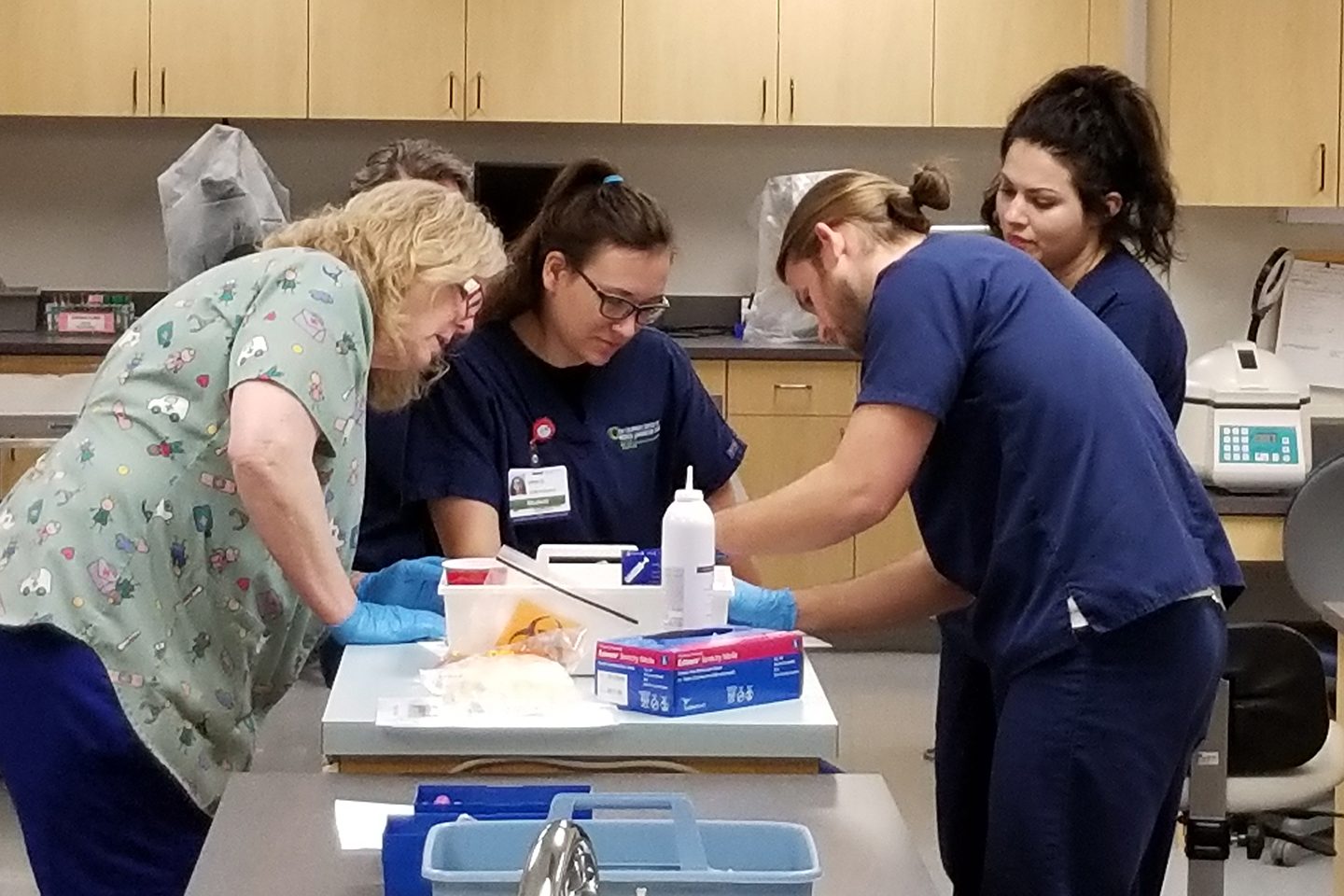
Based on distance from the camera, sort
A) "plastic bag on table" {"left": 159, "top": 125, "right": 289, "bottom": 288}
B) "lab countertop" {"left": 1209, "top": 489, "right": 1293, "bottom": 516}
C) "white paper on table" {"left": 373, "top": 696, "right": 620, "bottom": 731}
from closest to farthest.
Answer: "white paper on table" {"left": 373, "top": 696, "right": 620, "bottom": 731} → "lab countertop" {"left": 1209, "top": 489, "right": 1293, "bottom": 516} → "plastic bag on table" {"left": 159, "top": 125, "right": 289, "bottom": 288}

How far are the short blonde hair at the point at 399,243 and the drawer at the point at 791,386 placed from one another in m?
3.07

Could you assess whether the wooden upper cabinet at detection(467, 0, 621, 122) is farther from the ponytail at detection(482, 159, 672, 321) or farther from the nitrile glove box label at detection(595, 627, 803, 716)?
the nitrile glove box label at detection(595, 627, 803, 716)

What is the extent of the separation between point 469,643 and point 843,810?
51 cm

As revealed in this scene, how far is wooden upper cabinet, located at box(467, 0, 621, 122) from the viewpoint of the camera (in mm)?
5289

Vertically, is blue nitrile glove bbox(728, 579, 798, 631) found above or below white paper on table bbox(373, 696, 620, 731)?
above

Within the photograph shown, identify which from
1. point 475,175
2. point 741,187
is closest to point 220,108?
point 475,175

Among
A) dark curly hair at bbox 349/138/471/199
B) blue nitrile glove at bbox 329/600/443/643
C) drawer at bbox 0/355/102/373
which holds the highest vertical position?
dark curly hair at bbox 349/138/471/199

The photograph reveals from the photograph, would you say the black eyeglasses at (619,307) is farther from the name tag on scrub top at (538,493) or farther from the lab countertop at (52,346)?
the lab countertop at (52,346)

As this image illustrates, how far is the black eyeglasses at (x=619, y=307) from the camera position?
239 cm

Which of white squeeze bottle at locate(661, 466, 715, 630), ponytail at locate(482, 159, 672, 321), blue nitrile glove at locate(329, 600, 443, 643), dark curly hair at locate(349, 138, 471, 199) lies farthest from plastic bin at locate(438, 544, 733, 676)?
dark curly hair at locate(349, 138, 471, 199)

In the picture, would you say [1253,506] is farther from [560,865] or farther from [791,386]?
[560,865]

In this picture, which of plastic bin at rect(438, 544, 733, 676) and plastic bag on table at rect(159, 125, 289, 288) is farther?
plastic bag on table at rect(159, 125, 289, 288)

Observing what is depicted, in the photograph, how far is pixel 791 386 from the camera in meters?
5.16

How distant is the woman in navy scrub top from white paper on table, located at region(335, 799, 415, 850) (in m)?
0.71
